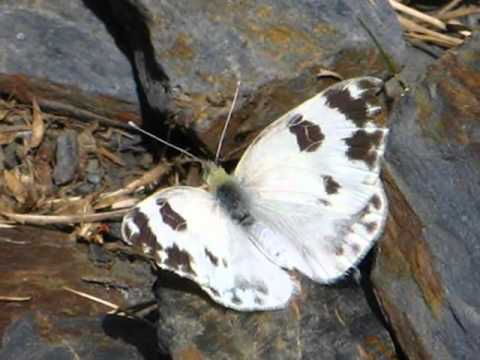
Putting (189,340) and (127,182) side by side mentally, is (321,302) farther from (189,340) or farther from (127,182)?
(127,182)

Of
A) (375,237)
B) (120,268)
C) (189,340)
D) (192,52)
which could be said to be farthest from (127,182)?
(375,237)

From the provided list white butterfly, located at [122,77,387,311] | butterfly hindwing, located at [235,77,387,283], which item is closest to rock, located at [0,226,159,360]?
white butterfly, located at [122,77,387,311]

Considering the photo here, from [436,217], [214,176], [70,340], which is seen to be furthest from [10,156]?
[436,217]

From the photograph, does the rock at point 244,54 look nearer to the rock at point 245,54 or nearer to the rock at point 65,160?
the rock at point 245,54

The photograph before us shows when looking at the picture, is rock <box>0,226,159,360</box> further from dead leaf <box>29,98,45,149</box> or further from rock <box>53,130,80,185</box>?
dead leaf <box>29,98,45,149</box>

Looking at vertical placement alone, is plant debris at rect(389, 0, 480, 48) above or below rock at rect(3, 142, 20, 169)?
above
